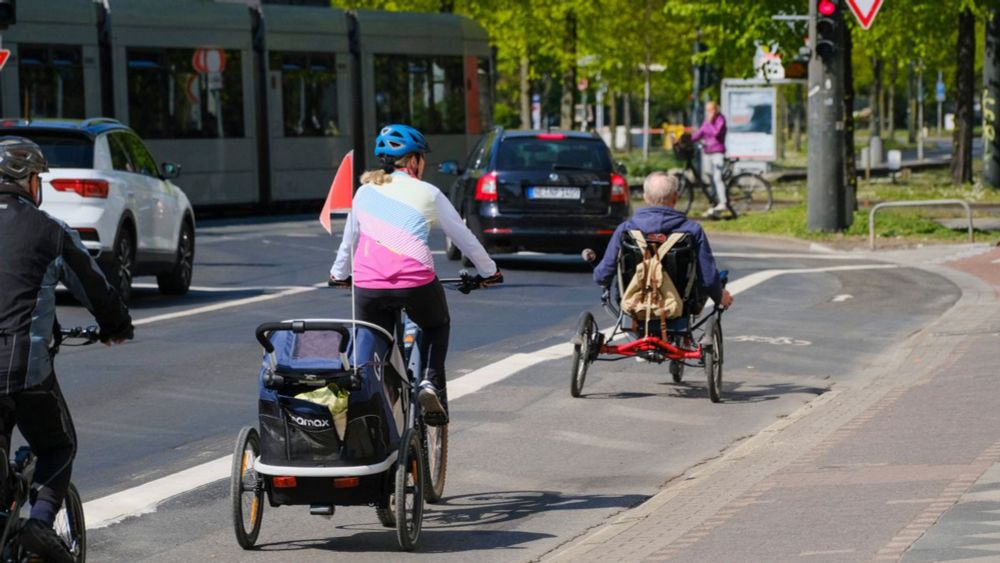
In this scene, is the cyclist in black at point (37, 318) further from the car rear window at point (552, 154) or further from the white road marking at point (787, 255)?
the white road marking at point (787, 255)

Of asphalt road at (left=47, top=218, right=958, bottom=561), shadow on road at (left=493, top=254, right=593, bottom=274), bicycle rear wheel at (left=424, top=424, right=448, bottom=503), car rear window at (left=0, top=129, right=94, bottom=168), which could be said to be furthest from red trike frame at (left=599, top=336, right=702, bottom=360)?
shadow on road at (left=493, top=254, right=593, bottom=274)

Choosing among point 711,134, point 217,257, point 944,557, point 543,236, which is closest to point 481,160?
point 543,236

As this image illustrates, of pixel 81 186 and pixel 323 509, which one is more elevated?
pixel 81 186

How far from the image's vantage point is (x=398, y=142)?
26.0 ft

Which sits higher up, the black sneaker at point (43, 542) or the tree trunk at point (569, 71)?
the tree trunk at point (569, 71)

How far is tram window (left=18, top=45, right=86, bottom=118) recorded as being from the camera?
27922 millimetres

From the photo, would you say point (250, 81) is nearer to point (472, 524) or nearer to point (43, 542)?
point (472, 524)

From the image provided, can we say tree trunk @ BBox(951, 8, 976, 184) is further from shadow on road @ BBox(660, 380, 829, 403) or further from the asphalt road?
shadow on road @ BBox(660, 380, 829, 403)

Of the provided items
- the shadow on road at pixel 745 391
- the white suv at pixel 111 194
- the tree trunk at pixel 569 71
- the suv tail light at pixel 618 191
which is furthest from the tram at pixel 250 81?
the shadow on road at pixel 745 391

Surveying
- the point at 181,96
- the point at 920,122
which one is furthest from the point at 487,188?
the point at 920,122

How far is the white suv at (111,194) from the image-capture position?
16969mm

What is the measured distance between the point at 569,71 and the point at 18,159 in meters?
41.9

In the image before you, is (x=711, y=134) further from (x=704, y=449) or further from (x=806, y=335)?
(x=704, y=449)

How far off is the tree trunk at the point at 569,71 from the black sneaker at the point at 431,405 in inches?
1521
